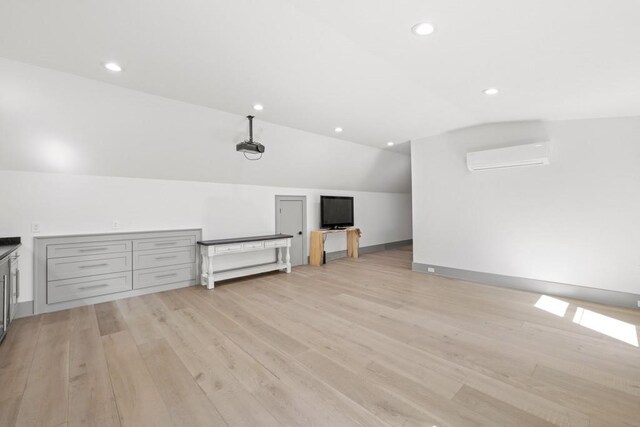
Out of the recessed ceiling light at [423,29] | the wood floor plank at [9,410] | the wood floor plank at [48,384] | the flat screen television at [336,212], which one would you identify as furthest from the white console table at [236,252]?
the recessed ceiling light at [423,29]

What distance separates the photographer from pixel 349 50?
7.91ft

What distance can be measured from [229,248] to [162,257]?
1062 mm

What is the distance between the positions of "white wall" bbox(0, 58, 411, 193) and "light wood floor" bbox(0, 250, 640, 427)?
2073 mm

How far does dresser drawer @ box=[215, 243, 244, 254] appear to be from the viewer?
4.74m

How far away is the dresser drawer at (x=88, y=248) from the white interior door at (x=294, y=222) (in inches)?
114

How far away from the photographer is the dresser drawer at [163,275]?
4266mm

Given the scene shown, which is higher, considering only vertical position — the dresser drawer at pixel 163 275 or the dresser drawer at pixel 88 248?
the dresser drawer at pixel 88 248

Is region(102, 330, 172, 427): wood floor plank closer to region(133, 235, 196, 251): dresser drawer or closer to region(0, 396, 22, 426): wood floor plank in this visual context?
region(0, 396, 22, 426): wood floor plank

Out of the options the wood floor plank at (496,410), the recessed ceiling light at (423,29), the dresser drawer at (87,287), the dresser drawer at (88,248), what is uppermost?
the recessed ceiling light at (423,29)

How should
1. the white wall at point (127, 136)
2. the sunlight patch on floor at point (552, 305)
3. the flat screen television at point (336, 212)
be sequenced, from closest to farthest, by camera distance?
the white wall at point (127, 136) → the sunlight patch on floor at point (552, 305) → the flat screen television at point (336, 212)

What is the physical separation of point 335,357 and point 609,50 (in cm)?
343

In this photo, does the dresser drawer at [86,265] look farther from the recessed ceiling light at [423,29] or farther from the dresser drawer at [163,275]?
the recessed ceiling light at [423,29]

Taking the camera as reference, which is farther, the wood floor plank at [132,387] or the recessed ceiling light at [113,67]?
the recessed ceiling light at [113,67]

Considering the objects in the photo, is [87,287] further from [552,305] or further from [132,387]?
[552,305]
